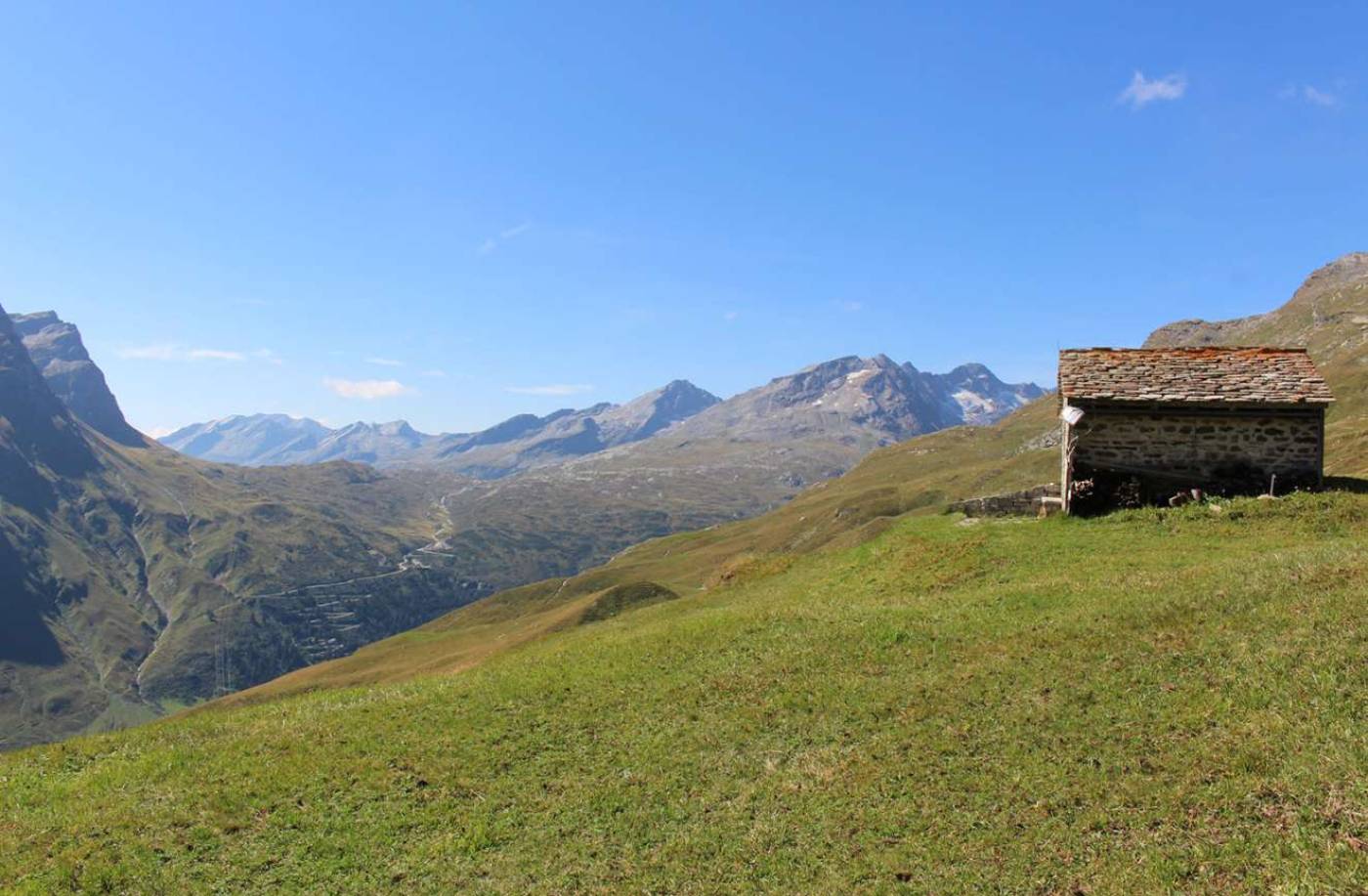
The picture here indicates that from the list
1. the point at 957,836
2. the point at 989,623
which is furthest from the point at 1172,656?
the point at 957,836

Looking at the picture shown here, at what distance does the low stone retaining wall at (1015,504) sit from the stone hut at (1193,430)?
5.57ft

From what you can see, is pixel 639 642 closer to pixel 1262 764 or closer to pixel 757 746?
pixel 757 746

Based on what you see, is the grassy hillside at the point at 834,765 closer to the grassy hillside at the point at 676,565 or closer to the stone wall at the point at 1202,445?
the stone wall at the point at 1202,445

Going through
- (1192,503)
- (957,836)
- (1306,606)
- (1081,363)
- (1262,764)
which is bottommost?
(957,836)

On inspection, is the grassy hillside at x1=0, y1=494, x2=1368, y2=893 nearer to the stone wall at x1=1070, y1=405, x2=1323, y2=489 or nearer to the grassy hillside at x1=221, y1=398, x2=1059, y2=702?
the stone wall at x1=1070, y1=405, x2=1323, y2=489

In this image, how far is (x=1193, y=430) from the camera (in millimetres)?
33375

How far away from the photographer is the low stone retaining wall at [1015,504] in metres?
36.8

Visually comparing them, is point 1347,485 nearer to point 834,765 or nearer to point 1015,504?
point 1015,504

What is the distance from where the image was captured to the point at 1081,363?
121 feet

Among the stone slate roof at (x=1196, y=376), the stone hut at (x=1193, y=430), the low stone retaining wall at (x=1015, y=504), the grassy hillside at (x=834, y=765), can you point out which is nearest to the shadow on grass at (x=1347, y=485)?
the stone hut at (x=1193, y=430)

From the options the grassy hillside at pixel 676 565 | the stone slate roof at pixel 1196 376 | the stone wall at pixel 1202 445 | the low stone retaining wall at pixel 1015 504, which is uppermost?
the stone slate roof at pixel 1196 376

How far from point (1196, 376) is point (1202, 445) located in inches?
125

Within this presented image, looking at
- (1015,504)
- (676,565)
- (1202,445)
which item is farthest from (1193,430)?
(676,565)

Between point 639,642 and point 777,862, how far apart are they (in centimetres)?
1353
